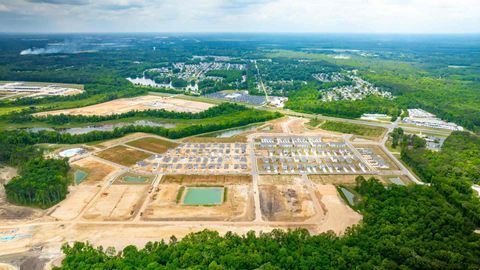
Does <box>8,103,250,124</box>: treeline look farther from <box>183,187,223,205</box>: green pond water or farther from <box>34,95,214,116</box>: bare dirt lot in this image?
<box>183,187,223,205</box>: green pond water

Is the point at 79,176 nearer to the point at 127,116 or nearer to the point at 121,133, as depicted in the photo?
the point at 121,133

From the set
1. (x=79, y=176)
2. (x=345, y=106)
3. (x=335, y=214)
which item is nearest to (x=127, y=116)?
(x=79, y=176)

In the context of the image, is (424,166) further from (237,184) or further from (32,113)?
(32,113)

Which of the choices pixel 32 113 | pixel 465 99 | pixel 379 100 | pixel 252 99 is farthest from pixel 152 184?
pixel 465 99

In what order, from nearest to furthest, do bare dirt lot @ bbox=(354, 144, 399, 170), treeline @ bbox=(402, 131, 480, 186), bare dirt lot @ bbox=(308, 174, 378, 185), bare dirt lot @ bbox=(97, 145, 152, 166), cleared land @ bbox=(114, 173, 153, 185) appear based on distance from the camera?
cleared land @ bbox=(114, 173, 153, 185), treeline @ bbox=(402, 131, 480, 186), bare dirt lot @ bbox=(308, 174, 378, 185), bare dirt lot @ bbox=(354, 144, 399, 170), bare dirt lot @ bbox=(97, 145, 152, 166)

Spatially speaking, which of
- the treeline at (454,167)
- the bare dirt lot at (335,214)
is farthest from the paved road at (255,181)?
the treeline at (454,167)

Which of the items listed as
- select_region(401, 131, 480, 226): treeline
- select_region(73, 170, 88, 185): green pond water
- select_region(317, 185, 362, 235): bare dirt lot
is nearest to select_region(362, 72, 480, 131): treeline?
select_region(401, 131, 480, 226): treeline

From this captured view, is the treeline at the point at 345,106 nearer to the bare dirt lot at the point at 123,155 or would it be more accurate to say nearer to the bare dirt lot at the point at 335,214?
the bare dirt lot at the point at 335,214
